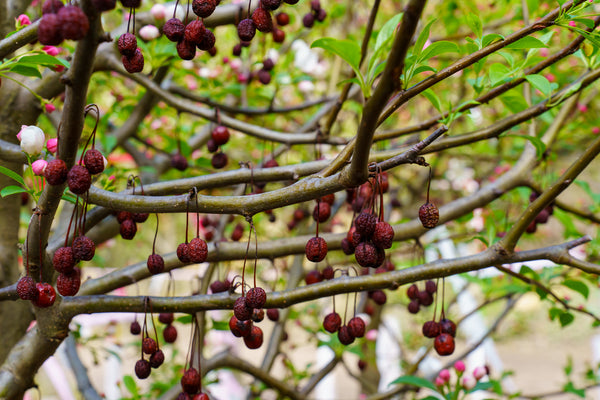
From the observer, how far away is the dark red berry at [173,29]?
118cm

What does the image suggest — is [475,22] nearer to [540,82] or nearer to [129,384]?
[540,82]

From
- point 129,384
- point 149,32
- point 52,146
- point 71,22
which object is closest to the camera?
point 71,22

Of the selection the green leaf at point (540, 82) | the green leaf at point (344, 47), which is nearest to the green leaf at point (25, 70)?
the green leaf at point (344, 47)

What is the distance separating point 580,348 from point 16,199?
9.32 m

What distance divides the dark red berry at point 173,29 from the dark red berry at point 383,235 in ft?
2.04

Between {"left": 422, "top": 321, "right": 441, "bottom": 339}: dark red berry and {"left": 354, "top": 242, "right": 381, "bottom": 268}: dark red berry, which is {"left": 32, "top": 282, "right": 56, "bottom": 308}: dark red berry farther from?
{"left": 422, "top": 321, "right": 441, "bottom": 339}: dark red berry

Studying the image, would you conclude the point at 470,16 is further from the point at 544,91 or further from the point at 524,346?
the point at 524,346

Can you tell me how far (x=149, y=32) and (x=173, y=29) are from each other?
848mm

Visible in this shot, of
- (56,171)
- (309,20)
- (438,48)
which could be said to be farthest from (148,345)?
→ (309,20)

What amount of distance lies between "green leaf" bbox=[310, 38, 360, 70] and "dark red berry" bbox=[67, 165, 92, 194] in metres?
0.53

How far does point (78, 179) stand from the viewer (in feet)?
3.37

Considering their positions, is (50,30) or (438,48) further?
(438,48)

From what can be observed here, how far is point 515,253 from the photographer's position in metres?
1.48

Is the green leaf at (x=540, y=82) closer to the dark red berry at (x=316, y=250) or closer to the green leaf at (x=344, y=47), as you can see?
the green leaf at (x=344, y=47)
